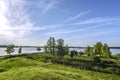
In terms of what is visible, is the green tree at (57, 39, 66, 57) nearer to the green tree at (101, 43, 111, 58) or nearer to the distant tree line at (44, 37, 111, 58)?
the distant tree line at (44, 37, 111, 58)

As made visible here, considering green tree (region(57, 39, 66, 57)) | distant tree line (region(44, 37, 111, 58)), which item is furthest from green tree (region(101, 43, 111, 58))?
green tree (region(57, 39, 66, 57))

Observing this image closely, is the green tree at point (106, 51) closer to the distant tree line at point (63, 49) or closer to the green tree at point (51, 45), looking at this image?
the distant tree line at point (63, 49)

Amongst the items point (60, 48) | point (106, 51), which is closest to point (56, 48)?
point (60, 48)

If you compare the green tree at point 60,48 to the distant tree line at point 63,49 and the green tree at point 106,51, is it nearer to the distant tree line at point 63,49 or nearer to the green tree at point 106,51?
the distant tree line at point 63,49

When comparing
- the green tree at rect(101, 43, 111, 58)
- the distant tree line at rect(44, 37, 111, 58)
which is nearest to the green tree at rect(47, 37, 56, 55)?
the distant tree line at rect(44, 37, 111, 58)

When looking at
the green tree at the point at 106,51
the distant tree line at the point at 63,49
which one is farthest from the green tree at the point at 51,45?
the green tree at the point at 106,51

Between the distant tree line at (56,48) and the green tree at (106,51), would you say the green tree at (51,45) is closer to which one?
the distant tree line at (56,48)

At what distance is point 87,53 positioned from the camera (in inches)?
6914

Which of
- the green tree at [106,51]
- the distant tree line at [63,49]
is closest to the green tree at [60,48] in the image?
the distant tree line at [63,49]

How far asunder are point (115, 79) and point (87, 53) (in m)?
99.7

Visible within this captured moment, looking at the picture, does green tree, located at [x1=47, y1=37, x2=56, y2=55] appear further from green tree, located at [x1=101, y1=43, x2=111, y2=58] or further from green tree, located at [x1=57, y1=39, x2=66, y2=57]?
green tree, located at [x1=101, y1=43, x2=111, y2=58]

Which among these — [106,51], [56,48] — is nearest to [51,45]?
[56,48]

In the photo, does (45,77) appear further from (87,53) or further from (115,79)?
(87,53)

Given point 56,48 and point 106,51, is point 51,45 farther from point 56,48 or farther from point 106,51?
point 106,51
